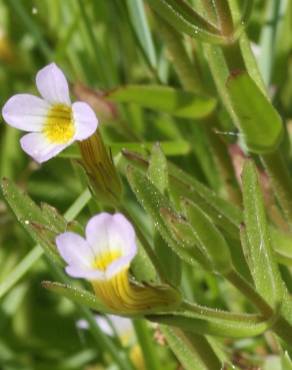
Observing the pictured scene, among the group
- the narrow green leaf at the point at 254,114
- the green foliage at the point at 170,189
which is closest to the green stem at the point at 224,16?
the green foliage at the point at 170,189

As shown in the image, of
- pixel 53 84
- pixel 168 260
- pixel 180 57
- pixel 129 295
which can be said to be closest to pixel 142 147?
pixel 180 57

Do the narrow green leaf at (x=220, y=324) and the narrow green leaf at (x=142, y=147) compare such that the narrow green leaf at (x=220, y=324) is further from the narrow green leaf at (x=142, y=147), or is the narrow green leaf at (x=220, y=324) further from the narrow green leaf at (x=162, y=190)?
the narrow green leaf at (x=142, y=147)

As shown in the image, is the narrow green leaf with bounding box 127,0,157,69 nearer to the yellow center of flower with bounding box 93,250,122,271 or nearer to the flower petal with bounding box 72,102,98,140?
the flower petal with bounding box 72,102,98,140

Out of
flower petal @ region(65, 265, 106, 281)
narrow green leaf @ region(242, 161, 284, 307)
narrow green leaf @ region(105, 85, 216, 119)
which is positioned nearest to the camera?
flower petal @ region(65, 265, 106, 281)

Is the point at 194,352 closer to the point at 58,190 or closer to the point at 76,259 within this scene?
the point at 76,259

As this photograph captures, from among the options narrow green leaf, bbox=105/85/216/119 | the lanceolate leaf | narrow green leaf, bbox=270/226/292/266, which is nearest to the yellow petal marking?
the lanceolate leaf

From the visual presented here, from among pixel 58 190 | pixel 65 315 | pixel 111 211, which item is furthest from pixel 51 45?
pixel 111 211
